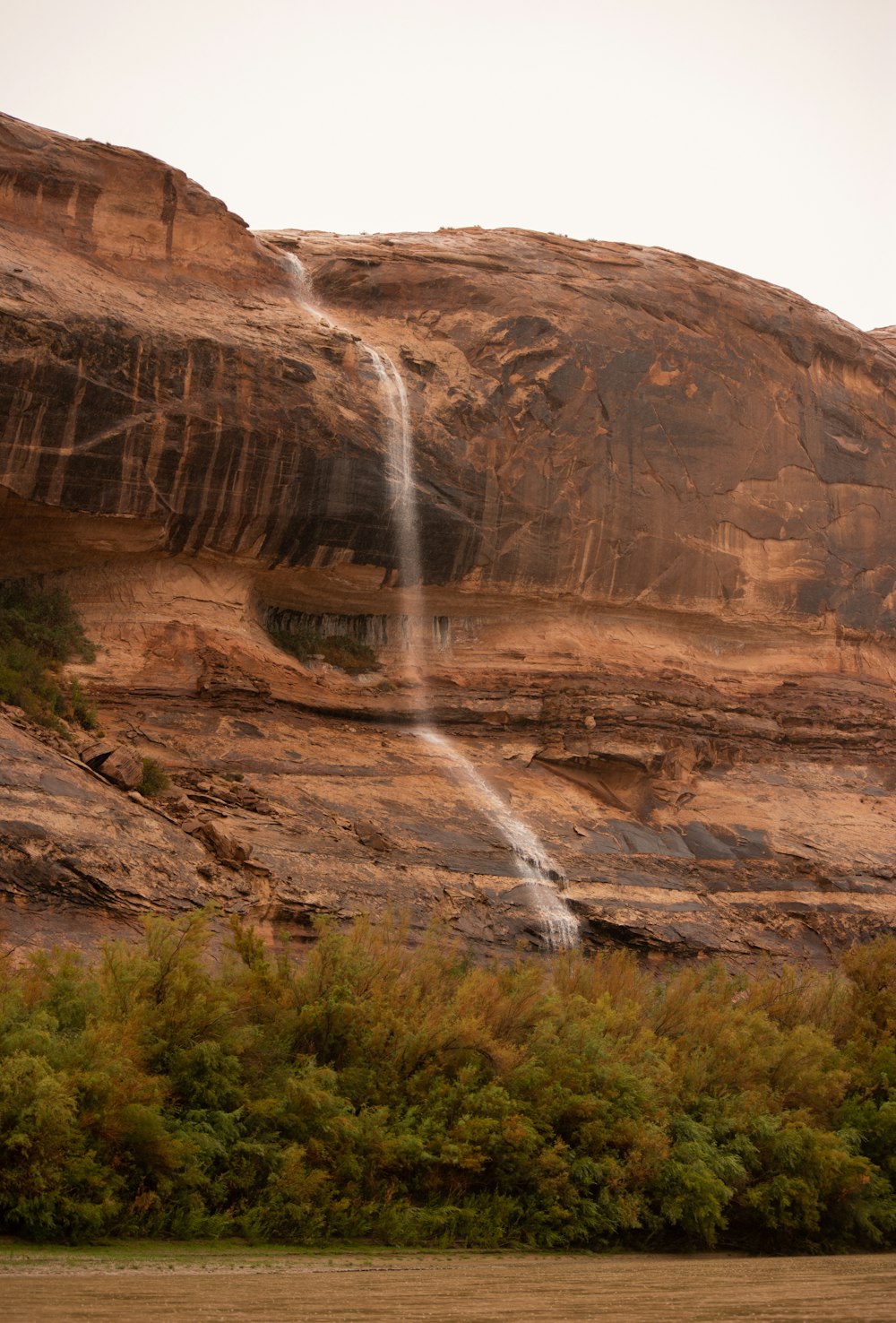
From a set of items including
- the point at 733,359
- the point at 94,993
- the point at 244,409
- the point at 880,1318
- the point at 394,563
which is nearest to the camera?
the point at 880,1318

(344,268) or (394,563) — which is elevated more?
(344,268)

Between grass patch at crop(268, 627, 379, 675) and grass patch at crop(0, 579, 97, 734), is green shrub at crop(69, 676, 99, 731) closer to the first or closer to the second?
grass patch at crop(0, 579, 97, 734)

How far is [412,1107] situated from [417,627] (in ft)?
37.7

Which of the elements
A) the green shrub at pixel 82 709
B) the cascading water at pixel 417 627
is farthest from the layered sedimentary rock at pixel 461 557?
the green shrub at pixel 82 709

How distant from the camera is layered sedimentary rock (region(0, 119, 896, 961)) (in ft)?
58.8

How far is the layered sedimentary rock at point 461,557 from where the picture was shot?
58.8 ft

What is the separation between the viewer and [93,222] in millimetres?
19656

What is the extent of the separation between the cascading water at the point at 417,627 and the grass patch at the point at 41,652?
525 centimetres

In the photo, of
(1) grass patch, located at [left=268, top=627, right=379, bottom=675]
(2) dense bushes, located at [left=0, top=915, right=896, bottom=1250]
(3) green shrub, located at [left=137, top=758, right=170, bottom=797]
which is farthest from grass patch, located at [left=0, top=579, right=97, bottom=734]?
(2) dense bushes, located at [left=0, top=915, right=896, bottom=1250]

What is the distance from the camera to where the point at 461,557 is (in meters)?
22.0

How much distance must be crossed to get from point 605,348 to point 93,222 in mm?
8909

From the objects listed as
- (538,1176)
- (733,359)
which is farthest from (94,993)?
(733,359)

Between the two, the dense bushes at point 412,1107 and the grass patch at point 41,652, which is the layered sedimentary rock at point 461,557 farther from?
the dense bushes at point 412,1107

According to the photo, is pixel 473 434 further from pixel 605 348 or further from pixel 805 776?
pixel 805 776
